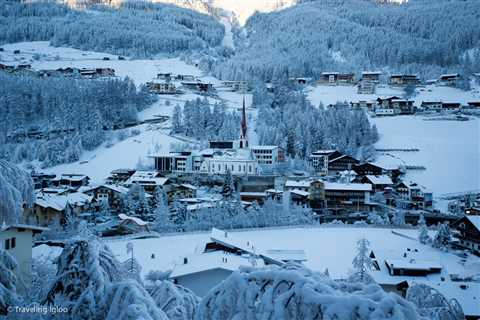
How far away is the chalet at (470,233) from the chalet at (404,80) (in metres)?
40.3

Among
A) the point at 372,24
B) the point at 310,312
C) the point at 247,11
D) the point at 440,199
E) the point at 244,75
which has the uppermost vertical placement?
the point at 247,11

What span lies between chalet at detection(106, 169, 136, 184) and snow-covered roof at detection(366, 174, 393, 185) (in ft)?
44.9

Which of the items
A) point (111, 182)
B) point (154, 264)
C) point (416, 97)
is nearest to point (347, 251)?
point (154, 264)

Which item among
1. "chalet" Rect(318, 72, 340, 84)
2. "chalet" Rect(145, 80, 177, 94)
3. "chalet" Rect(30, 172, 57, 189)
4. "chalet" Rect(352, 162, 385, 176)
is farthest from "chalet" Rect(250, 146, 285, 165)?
"chalet" Rect(318, 72, 340, 84)

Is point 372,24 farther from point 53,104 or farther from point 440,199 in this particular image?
point 440,199

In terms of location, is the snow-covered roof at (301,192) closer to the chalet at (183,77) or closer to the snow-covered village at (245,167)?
the snow-covered village at (245,167)

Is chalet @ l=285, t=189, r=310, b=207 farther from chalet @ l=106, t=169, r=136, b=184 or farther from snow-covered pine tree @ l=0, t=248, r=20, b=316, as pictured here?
snow-covered pine tree @ l=0, t=248, r=20, b=316

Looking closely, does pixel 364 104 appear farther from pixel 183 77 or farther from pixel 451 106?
pixel 183 77

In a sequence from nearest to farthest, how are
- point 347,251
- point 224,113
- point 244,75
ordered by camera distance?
point 347,251, point 224,113, point 244,75

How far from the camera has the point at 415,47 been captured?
7181 cm

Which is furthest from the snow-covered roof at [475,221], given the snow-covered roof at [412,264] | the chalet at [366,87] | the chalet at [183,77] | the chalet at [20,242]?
the chalet at [183,77]

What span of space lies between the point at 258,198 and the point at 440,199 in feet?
31.7

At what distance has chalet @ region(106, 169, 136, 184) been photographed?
1271 inches

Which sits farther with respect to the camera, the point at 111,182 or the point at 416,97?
the point at 416,97
